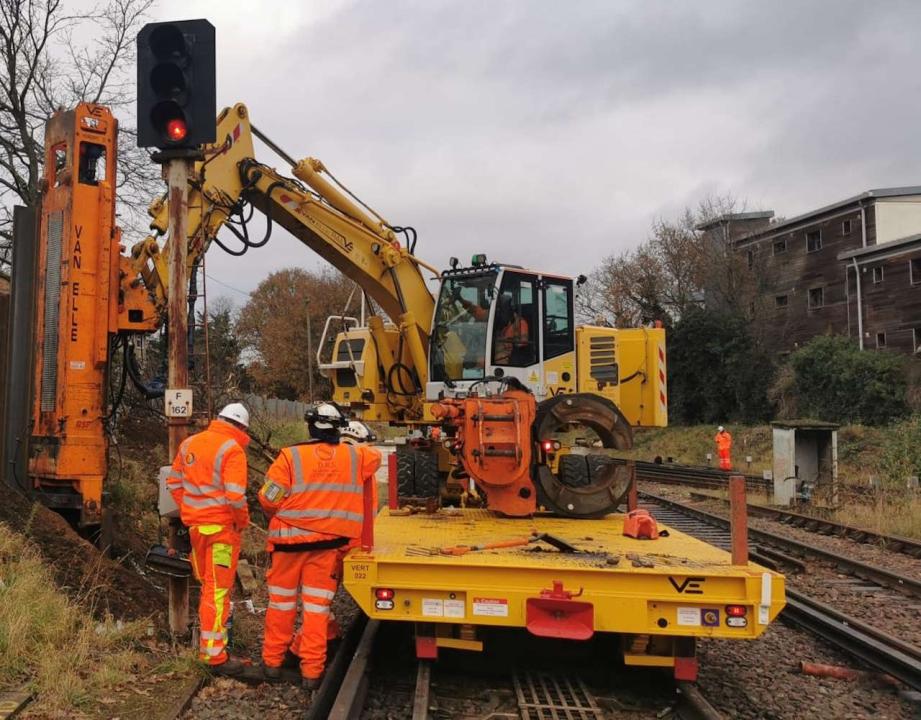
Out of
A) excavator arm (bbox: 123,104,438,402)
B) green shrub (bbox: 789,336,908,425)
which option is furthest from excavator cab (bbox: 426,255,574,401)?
green shrub (bbox: 789,336,908,425)

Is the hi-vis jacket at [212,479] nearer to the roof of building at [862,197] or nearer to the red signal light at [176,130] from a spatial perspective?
the red signal light at [176,130]

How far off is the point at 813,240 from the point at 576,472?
3129 centimetres

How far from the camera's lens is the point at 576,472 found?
266 inches

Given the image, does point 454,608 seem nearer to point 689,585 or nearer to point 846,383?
point 689,585

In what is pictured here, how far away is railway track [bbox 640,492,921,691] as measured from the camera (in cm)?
603

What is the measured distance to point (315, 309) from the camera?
51.2 m

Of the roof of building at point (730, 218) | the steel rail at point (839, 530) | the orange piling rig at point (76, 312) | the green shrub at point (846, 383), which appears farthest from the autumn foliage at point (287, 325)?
the orange piling rig at point (76, 312)

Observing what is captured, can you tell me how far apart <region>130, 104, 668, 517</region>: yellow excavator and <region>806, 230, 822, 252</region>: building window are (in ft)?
91.3

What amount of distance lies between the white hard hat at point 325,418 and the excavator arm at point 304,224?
2786 millimetres

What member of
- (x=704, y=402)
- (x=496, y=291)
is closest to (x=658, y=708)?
(x=496, y=291)

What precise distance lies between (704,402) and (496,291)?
2686 centimetres

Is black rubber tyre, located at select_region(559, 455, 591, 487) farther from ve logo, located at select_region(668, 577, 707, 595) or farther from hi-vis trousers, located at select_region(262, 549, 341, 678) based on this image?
hi-vis trousers, located at select_region(262, 549, 341, 678)

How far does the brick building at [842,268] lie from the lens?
28.2 meters

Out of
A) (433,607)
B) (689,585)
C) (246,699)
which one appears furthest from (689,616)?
(246,699)
